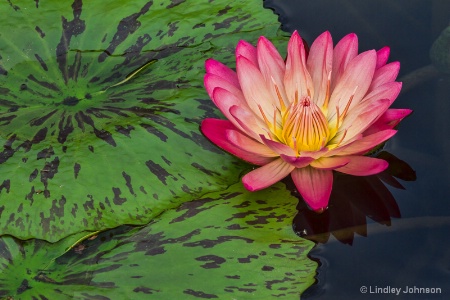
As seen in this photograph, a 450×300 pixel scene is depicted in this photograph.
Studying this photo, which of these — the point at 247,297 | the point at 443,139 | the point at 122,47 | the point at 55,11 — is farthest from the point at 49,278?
the point at 443,139

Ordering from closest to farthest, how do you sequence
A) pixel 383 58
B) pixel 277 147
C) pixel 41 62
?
pixel 277 147, pixel 383 58, pixel 41 62

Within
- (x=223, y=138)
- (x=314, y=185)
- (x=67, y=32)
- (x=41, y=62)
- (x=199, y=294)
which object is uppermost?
(x=67, y=32)

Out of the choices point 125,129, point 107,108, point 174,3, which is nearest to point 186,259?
point 125,129

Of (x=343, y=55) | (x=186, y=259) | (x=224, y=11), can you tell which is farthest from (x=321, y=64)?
(x=186, y=259)

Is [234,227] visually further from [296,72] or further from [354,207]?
[296,72]

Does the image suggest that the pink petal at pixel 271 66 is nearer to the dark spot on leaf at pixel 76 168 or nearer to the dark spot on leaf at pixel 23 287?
the dark spot on leaf at pixel 76 168

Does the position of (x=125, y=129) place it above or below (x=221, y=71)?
below

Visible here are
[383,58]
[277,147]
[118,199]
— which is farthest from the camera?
[383,58]

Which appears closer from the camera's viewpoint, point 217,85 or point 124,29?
point 217,85
